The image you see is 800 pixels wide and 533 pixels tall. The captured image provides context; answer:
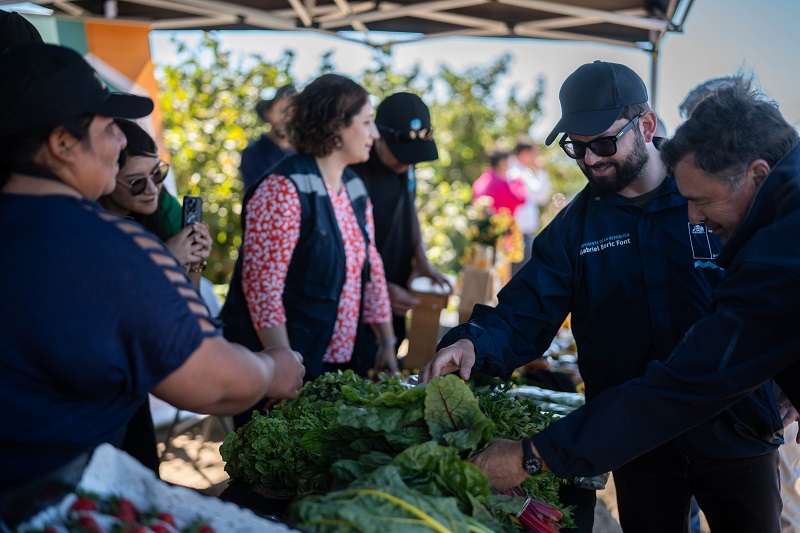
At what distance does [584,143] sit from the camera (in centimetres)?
261

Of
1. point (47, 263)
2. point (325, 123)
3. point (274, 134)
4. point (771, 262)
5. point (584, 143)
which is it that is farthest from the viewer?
point (274, 134)

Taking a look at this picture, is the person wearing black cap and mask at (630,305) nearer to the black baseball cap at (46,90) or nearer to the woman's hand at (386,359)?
the black baseball cap at (46,90)

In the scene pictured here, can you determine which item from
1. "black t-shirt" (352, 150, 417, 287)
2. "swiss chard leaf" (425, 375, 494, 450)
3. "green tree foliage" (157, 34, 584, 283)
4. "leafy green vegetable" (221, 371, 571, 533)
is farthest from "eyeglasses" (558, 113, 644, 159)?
"green tree foliage" (157, 34, 584, 283)

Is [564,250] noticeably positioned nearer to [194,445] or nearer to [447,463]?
[447,463]

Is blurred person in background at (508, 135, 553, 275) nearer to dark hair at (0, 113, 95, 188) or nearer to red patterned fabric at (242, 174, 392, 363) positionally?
red patterned fabric at (242, 174, 392, 363)

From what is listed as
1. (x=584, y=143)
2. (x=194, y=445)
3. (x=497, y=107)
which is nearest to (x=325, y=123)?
(x=584, y=143)

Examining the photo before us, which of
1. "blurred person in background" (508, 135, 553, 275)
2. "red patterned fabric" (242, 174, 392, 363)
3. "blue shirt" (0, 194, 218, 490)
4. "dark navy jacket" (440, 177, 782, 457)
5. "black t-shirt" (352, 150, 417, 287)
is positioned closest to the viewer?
"blue shirt" (0, 194, 218, 490)

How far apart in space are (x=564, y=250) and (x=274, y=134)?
119 inches

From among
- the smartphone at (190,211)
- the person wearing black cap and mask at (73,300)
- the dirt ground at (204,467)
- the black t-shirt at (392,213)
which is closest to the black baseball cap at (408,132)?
the black t-shirt at (392,213)

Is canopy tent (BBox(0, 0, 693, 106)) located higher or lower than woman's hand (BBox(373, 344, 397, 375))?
higher

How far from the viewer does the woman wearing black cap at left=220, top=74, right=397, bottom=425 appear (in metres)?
3.34

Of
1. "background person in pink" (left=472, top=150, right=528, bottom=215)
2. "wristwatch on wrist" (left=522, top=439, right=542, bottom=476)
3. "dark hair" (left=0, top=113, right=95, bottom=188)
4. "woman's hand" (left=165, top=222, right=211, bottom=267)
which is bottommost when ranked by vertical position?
"background person in pink" (left=472, top=150, right=528, bottom=215)

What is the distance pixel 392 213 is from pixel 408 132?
0.55 m

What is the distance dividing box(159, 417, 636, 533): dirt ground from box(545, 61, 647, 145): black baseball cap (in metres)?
2.63
